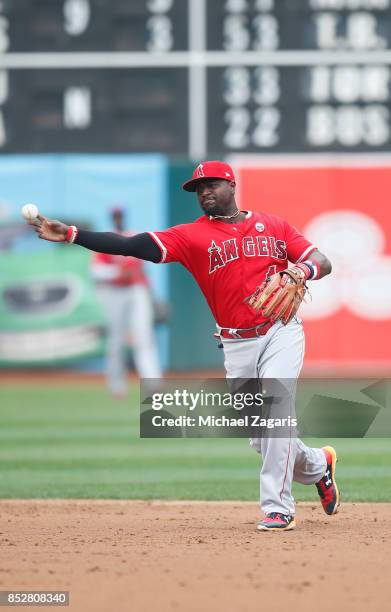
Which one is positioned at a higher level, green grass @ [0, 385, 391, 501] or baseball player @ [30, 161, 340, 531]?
baseball player @ [30, 161, 340, 531]

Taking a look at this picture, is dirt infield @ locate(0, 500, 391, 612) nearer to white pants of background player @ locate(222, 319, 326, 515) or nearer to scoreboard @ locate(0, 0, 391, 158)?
white pants of background player @ locate(222, 319, 326, 515)

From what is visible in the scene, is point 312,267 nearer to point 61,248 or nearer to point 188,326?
point 188,326

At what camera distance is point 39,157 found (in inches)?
563

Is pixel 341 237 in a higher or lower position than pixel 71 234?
lower

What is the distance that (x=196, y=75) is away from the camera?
46.1 ft

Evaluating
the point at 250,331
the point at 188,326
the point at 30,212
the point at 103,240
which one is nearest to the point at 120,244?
the point at 103,240

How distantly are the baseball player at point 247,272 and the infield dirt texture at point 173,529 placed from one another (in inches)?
12.2

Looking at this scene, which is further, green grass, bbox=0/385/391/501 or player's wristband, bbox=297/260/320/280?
green grass, bbox=0/385/391/501

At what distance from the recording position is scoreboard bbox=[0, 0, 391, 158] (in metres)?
14.0

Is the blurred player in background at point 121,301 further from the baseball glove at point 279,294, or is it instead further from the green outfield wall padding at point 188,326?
the baseball glove at point 279,294

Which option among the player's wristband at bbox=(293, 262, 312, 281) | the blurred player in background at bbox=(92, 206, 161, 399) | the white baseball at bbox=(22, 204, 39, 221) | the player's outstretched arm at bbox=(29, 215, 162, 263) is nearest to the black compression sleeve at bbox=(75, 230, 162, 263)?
the player's outstretched arm at bbox=(29, 215, 162, 263)

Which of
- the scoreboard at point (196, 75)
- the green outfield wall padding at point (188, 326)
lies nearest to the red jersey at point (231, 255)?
the green outfield wall padding at point (188, 326)

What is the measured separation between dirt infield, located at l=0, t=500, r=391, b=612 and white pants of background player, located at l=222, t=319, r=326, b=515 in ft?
0.56

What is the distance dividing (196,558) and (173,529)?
0.87 m
